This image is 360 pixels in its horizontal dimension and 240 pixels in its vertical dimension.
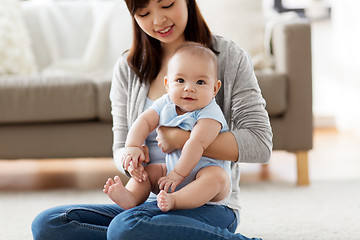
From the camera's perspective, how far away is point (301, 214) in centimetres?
188

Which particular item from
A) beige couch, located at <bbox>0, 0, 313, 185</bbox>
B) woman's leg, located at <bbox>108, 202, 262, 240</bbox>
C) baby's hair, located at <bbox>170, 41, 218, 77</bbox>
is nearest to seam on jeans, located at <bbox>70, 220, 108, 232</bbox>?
woman's leg, located at <bbox>108, 202, 262, 240</bbox>

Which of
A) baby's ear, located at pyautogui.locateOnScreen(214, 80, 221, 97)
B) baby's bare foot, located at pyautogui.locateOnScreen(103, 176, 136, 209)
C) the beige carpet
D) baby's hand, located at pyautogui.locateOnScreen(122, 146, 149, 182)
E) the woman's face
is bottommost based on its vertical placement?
the beige carpet

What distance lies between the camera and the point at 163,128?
4.20ft

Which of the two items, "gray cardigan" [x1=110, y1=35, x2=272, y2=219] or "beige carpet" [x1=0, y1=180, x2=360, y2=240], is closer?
"gray cardigan" [x1=110, y1=35, x2=272, y2=219]

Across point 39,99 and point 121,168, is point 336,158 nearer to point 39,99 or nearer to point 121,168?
point 39,99

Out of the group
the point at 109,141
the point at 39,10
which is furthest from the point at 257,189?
the point at 39,10

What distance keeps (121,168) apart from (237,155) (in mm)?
306

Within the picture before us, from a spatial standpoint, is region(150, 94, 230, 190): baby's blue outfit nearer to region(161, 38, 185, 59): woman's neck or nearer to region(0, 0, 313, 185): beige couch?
region(161, 38, 185, 59): woman's neck

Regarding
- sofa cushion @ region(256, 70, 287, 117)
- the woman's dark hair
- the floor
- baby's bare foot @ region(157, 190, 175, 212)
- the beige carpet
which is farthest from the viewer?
the floor

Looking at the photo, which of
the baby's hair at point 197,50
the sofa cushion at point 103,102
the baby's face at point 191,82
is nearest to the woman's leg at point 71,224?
the baby's face at point 191,82

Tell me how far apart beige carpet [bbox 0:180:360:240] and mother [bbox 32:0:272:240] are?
375 millimetres

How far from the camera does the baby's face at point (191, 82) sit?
123 centimetres

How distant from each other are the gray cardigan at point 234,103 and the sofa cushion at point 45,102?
2.47ft

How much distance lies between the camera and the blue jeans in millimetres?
1174
